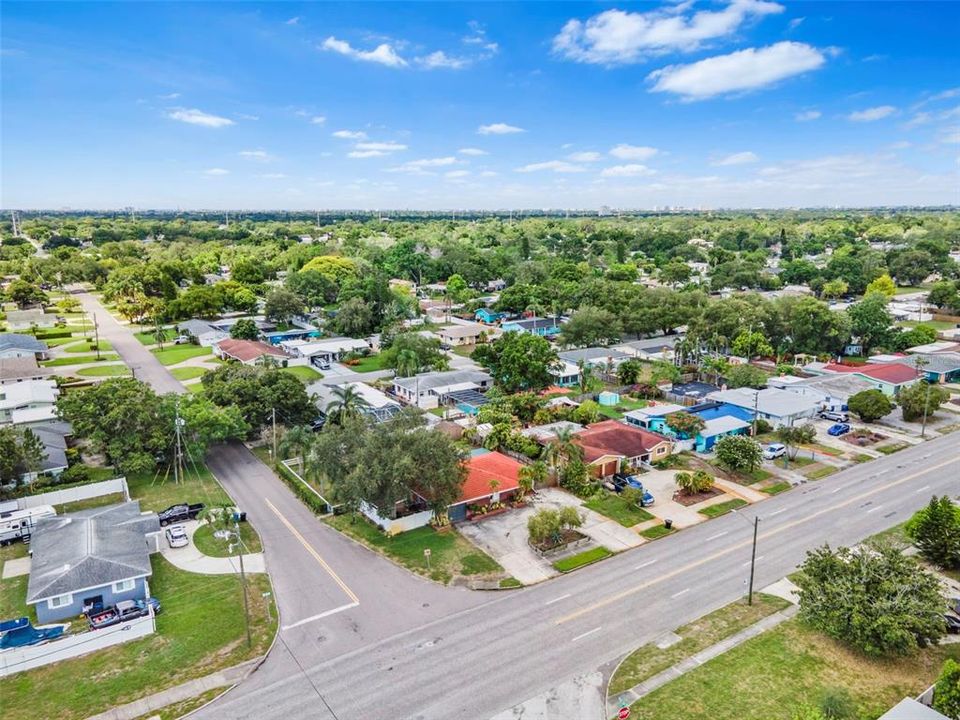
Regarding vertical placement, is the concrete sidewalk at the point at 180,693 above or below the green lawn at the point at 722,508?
above

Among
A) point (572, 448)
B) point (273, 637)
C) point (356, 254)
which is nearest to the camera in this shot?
point (273, 637)

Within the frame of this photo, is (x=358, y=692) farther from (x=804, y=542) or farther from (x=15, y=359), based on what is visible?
(x=15, y=359)

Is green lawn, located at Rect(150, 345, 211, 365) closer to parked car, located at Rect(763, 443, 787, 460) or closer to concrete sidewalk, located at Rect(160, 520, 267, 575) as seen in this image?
→ concrete sidewalk, located at Rect(160, 520, 267, 575)

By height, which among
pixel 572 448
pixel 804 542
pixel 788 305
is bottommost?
pixel 804 542

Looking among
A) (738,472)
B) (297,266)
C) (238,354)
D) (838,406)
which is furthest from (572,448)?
(297,266)

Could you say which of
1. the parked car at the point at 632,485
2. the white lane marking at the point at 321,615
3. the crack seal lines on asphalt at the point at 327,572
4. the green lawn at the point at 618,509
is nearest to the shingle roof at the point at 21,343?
the crack seal lines on asphalt at the point at 327,572

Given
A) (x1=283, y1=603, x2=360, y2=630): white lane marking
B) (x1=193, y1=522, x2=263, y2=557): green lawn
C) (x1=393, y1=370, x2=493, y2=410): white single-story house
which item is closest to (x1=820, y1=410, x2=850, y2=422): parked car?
(x1=393, y1=370, x2=493, y2=410): white single-story house

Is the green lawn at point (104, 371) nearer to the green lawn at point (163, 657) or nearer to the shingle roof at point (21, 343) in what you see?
the shingle roof at point (21, 343)
